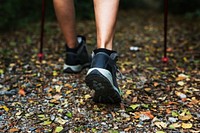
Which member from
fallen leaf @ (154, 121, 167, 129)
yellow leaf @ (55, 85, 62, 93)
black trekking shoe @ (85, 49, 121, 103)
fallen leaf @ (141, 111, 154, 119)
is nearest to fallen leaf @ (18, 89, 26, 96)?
yellow leaf @ (55, 85, 62, 93)

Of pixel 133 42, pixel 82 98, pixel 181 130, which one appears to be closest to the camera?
pixel 181 130

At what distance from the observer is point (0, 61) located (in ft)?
11.5

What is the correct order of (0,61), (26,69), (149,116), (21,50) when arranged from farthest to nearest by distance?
(21,50)
(0,61)
(26,69)
(149,116)

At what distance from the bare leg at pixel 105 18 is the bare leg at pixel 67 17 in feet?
1.80

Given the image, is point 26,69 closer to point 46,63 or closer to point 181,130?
point 46,63

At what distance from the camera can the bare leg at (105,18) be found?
6.83 feet

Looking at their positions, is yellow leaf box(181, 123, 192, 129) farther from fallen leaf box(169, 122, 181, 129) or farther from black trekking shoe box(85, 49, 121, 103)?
black trekking shoe box(85, 49, 121, 103)

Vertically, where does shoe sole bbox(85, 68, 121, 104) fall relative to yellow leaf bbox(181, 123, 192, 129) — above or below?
above

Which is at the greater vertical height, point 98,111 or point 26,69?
point 26,69

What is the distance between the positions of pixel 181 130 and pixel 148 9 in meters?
5.57

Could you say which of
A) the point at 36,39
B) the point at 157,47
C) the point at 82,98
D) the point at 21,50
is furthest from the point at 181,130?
the point at 36,39

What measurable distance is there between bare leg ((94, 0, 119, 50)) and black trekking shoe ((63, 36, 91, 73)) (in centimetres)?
84

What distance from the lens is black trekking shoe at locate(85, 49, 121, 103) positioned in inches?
78.0

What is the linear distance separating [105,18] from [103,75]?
0.40 metres
